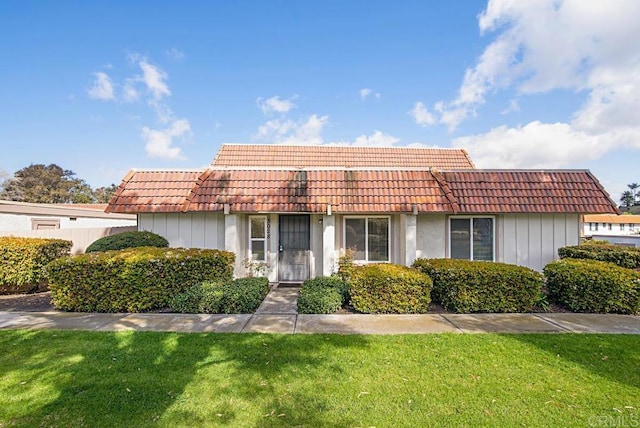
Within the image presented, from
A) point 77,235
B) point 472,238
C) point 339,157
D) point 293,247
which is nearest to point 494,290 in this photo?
point 472,238

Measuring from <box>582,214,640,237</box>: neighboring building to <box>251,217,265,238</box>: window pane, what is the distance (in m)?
57.8

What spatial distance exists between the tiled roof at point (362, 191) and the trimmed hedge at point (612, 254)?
1.34 metres

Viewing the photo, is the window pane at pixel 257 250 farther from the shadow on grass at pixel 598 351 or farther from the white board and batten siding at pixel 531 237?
the shadow on grass at pixel 598 351

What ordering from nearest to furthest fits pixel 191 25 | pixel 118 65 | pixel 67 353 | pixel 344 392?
pixel 344 392, pixel 67 353, pixel 191 25, pixel 118 65

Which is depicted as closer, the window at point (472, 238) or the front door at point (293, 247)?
the window at point (472, 238)

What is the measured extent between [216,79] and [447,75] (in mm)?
11428

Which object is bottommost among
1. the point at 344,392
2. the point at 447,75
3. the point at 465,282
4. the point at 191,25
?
the point at 344,392

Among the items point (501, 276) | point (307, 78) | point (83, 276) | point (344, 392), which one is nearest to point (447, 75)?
point (307, 78)

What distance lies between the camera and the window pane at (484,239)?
34.0ft

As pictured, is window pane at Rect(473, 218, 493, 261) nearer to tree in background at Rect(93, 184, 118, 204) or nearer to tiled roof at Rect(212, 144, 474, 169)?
tiled roof at Rect(212, 144, 474, 169)

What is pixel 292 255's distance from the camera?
11.1m

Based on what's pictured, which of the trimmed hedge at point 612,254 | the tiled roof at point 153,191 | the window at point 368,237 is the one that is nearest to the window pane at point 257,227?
the tiled roof at point 153,191

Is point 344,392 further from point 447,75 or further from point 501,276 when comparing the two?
point 447,75

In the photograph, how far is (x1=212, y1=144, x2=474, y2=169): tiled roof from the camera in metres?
16.0
